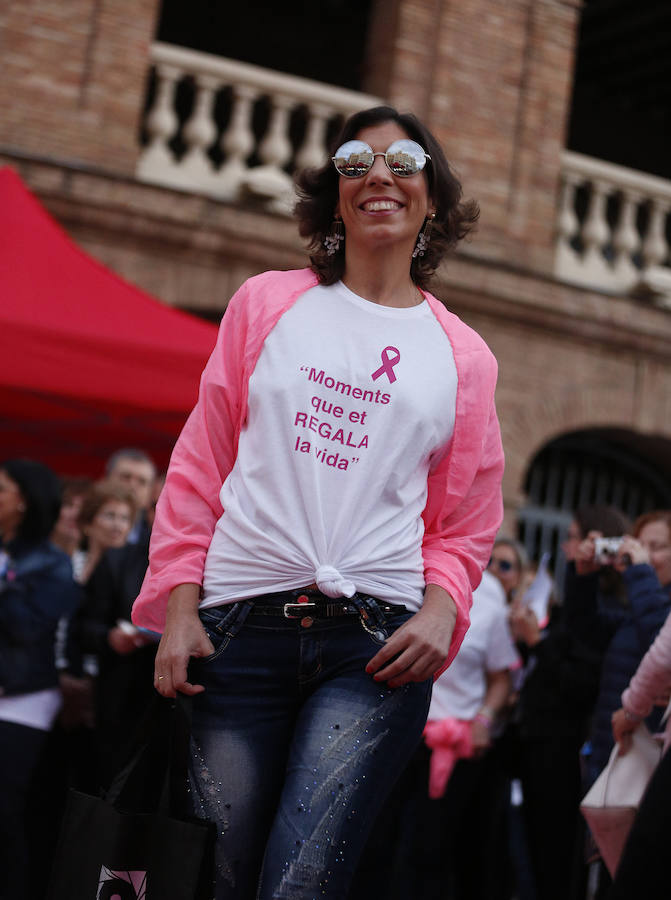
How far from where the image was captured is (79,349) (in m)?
6.72

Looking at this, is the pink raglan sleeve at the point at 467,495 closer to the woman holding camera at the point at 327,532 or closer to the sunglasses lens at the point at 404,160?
the woman holding camera at the point at 327,532

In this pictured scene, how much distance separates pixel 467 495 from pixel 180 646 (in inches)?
27.7

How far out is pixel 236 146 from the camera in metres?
10.4

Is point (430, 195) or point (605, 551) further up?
point (430, 195)

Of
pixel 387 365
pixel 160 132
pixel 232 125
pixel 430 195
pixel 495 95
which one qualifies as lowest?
pixel 387 365

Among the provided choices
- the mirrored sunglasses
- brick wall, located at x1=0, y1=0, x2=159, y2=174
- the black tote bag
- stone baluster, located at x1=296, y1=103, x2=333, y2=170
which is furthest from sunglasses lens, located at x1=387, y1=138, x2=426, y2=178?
stone baluster, located at x1=296, y1=103, x2=333, y2=170

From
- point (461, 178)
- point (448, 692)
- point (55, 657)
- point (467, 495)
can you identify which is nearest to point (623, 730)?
point (467, 495)

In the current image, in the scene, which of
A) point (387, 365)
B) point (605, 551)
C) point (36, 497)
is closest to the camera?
point (387, 365)

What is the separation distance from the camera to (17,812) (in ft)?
17.6

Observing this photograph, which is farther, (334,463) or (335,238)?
(335,238)

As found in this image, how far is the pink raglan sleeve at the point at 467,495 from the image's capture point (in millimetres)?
2594

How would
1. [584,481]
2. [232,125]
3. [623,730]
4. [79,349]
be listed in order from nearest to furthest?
[623,730] → [79,349] → [232,125] → [584,481]

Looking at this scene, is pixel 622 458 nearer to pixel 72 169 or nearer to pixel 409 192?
pixel 72 169

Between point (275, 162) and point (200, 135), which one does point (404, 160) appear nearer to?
point (200, 135)
